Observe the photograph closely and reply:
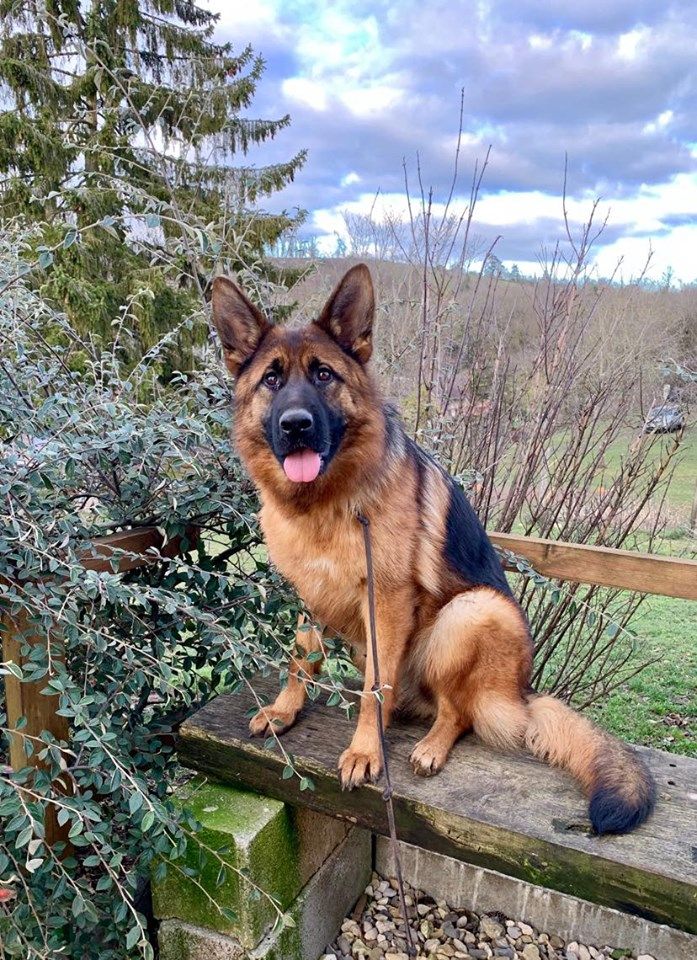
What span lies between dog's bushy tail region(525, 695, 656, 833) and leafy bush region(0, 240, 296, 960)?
912 millimetres

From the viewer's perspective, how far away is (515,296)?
3906mm

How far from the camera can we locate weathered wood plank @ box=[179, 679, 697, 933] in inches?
63.4

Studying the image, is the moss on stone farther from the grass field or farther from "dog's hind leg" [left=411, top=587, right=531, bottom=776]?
the grass field

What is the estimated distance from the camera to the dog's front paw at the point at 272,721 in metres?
2.12

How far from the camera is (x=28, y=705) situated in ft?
6.18

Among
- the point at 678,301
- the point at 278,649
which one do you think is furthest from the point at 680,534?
the point at 278,649

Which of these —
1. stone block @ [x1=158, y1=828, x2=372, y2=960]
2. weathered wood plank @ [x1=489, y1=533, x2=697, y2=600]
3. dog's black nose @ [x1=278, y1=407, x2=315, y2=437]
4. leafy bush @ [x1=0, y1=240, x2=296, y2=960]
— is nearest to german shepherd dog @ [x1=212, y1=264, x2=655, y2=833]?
dog's black nose @ [x1=278, y1=407, x2=315, y2=437]

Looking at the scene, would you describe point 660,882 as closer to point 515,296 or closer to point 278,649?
point 278,649

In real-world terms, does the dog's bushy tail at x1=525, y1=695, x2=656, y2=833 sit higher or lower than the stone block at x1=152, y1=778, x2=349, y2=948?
higher

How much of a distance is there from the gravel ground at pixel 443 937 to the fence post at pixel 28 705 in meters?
1.21

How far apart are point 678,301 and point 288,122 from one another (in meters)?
9.26

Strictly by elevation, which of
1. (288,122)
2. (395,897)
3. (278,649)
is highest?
(288,122)

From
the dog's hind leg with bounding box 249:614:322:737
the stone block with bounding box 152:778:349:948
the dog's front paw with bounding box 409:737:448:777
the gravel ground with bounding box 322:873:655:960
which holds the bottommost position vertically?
the gravel ground with bounding box 322:873:655:960

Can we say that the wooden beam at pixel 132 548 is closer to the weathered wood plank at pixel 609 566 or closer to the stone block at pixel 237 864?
the stone block at pixel 237 864
